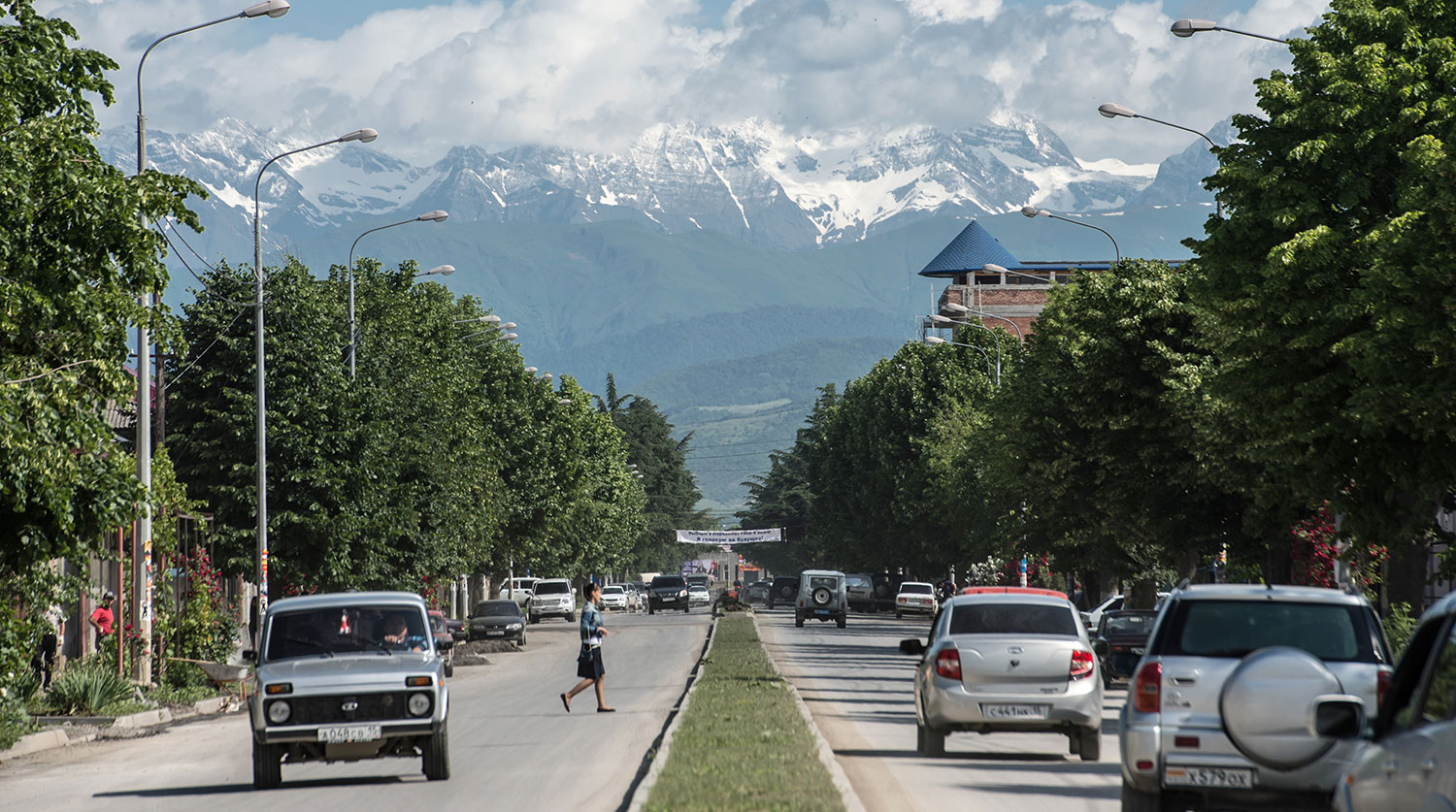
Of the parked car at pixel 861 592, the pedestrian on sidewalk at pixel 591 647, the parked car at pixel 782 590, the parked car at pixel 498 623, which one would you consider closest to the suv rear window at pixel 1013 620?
the pedestrian on sidewalk at pixel 591 647

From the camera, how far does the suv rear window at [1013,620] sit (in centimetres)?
1766

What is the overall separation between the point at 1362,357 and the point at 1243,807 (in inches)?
476

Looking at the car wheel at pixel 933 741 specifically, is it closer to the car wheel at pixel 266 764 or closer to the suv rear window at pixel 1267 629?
the car wheel at pixel 266 764

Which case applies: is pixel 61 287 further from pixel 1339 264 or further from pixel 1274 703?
pixel 1339 264

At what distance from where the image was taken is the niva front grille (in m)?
15.4

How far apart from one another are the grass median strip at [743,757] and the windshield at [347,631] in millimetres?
2749

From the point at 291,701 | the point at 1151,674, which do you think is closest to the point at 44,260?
the point at 291,701

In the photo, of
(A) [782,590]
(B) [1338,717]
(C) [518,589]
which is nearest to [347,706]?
(B) [1338,717]

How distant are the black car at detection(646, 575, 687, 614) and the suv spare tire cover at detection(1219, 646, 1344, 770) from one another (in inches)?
3263

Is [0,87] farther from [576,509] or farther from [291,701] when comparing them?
[576,509]

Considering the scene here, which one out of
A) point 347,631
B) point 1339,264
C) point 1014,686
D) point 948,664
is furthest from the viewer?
point 1339,264

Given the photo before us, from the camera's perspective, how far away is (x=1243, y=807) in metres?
10.4

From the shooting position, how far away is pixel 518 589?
89562 mm

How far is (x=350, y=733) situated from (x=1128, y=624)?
19.5m
